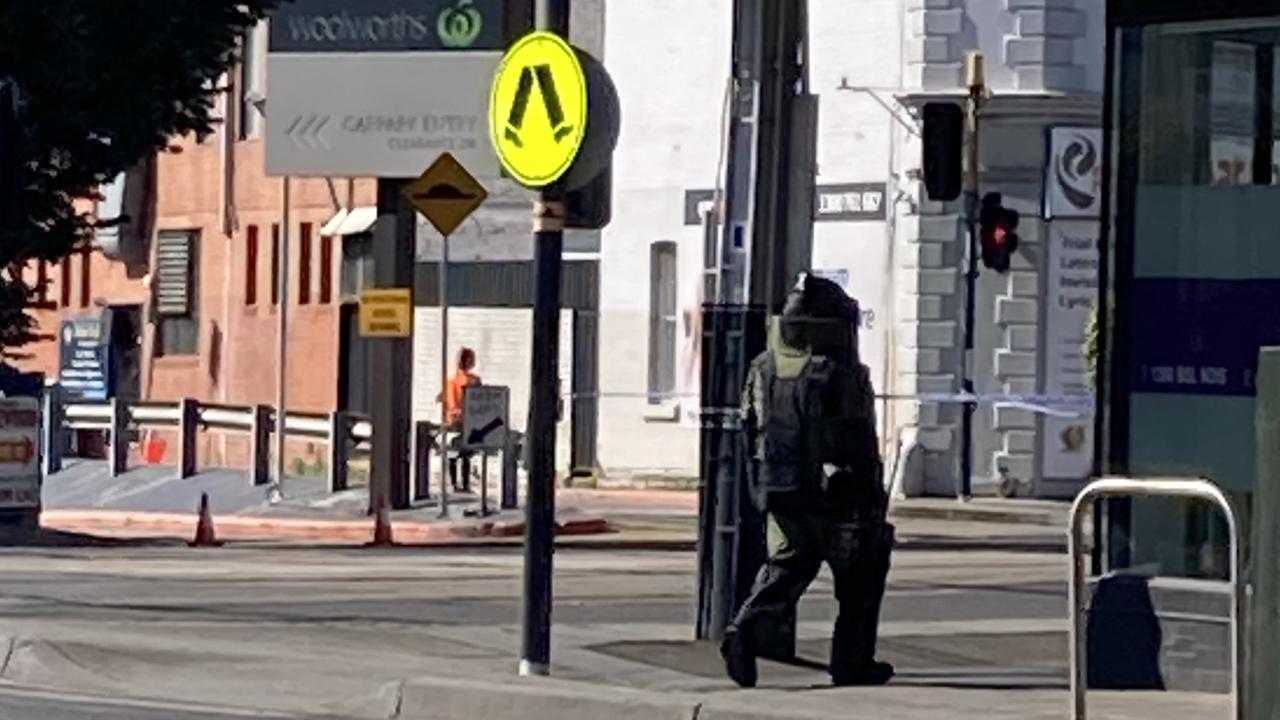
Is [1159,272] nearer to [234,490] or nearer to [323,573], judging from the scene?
[323,573]

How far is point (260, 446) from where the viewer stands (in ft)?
120

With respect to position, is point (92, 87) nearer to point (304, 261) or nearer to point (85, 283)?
point (304, 261)

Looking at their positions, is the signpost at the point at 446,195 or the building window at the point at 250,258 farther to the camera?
the building window at the point at 250,258

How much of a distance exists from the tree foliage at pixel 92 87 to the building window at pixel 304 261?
1757 cm

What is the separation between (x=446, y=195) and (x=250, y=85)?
65.1 ft

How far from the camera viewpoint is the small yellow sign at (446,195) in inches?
1059

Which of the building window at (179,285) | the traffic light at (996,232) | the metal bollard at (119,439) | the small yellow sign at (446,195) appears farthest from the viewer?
the building window at (179,285)

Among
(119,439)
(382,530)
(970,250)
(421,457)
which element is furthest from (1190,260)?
(119,439)

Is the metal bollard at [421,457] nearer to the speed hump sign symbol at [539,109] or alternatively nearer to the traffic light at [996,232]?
the traffic light at [996,232]

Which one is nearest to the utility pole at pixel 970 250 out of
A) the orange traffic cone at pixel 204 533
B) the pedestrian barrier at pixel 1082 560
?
the orange traffic cone at pixel 204 533

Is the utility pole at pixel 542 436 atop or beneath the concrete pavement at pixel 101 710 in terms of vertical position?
atop

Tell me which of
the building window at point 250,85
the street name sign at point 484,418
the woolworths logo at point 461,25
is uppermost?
the building window at point 250,85

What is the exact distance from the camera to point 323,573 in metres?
22.7

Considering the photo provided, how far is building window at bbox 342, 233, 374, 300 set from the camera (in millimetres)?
44000
